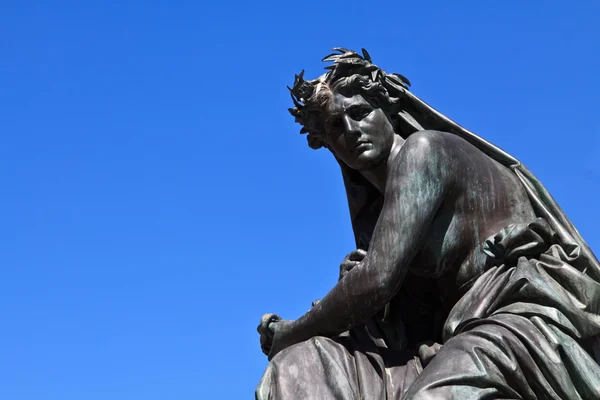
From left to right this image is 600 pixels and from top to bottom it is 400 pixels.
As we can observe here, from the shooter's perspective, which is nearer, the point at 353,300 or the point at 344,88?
the point at 353,300

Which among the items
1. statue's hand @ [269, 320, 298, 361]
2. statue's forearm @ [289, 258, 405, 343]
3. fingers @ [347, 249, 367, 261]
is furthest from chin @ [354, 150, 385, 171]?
statue's hand @ [269, 320, 298, 361]

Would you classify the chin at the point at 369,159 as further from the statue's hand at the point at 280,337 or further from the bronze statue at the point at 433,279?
the statue's hand at the point at 280,337

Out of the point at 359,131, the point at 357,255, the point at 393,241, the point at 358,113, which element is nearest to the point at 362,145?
the point at 359,131

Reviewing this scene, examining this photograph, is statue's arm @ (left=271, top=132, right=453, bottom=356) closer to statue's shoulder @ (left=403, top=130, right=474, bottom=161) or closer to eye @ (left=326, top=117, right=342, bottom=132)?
statue's shoulder @ (left=403, top=130, right=474, bottom=161)

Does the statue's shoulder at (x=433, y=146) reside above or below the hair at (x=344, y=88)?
below

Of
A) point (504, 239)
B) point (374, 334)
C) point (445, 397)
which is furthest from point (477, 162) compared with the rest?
point (445, 397)

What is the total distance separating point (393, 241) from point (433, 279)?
712 millimetres

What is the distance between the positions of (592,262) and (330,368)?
5.90 ft

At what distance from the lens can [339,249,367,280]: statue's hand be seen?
315 inches

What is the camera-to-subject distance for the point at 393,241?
293 inches

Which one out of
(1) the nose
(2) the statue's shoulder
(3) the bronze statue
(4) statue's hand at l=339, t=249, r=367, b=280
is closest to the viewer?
(3) the bronze statue

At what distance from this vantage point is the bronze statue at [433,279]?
6895 millimetres

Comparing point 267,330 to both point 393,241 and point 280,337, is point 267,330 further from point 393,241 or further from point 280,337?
point 393,241

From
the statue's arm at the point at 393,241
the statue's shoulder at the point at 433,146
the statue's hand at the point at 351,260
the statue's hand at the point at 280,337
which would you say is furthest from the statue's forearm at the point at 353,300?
the statue's shoulder at the point at 433,146
